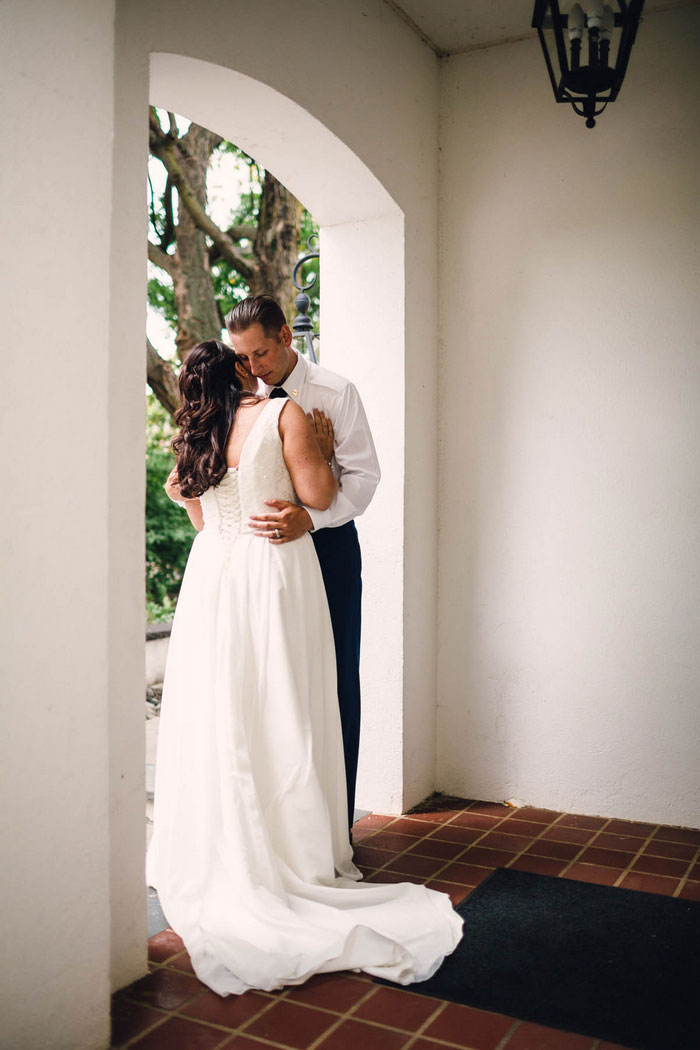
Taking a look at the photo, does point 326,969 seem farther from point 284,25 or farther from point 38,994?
point 284,25

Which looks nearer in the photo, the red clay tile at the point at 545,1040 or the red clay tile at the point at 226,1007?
the red clay tile at the point at 545,1040

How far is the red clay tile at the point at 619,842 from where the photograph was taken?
3797 millimetres

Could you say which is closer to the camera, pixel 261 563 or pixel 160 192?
pixel 261 563

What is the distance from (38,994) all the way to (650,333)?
338 cm

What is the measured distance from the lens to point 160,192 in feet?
28.1

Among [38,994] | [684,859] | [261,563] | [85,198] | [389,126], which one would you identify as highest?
[389,126]

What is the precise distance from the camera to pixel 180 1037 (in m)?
2.37

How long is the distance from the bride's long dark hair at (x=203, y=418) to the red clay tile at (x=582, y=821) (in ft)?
7.29

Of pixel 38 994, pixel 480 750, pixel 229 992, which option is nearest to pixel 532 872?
pixel 480 750

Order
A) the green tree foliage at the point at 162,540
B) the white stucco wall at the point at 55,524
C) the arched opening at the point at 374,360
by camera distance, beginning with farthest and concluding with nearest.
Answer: the green tree foliage at the point at 162,540, the arched opening at the point at 374,360, the white stucco wall at the point at 55,524

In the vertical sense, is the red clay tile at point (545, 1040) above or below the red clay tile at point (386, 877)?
above

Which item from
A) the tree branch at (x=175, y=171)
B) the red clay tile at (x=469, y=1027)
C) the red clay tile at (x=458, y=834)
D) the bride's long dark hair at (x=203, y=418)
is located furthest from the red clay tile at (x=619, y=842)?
the tree branch at (x=175, y=171)

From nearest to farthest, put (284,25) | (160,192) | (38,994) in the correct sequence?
(38,994), (284,25), (160,192)

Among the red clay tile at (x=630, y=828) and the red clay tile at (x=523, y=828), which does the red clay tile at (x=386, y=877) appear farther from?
the red clay tile at (x=630, y=828)
